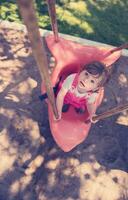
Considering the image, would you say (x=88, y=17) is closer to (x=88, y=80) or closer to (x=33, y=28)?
(x=88, y=80)

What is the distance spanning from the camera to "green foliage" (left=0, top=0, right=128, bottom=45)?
5.04 metres

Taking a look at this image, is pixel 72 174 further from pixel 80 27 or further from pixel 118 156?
pixel 80 27

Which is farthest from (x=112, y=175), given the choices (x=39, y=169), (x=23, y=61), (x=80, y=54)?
(x=23, y=61)

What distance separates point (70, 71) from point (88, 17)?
4.32 feet

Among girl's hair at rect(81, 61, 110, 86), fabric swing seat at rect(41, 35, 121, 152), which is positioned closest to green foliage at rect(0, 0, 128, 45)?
fabric swing seat at rect(41, 35, 121, 152)

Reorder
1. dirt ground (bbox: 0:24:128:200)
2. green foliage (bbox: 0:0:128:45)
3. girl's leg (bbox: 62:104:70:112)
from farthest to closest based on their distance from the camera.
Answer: green foliage (bbox: 0:0:128:45) < girl's leg (bbox: 62:104:70:112) < dirt ground (bbox: 0:24:128:200)

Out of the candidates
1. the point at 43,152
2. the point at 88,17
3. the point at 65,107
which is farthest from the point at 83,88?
the point at 88,17

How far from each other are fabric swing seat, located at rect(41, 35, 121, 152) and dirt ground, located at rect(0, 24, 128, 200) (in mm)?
244

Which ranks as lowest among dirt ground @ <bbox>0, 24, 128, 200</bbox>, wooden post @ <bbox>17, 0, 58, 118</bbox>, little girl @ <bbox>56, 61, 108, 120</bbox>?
dirt ground @ <bbox>0, 24, 128, 200</bbox>

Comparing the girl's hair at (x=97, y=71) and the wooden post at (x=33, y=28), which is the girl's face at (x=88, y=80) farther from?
the wooden post at (x=33, y=28)

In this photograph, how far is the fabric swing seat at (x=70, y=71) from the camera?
3.81 m

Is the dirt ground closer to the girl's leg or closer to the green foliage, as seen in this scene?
the girl's leg

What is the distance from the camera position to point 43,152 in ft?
12.9

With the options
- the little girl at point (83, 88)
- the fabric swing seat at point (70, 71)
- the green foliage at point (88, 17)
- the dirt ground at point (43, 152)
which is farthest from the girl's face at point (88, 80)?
the green foliage at point (88, 17)
